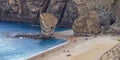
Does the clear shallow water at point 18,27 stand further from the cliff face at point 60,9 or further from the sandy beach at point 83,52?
the sandy beach at point 83,52

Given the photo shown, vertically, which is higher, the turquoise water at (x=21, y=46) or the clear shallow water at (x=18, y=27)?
the turquoise water at (x=21, y=46)

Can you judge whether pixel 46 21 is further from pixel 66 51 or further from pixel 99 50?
pixel 99 50

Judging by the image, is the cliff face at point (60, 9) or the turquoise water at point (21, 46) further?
the cliff face at point (60, 9)

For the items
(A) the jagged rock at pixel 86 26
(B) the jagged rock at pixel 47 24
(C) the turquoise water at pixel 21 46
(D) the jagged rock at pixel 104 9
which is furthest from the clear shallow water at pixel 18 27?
(A) the jagged rock at pixel 86 26

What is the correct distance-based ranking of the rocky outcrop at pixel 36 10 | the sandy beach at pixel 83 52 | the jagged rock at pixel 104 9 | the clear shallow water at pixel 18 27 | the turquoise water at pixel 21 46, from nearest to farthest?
the sandy beach at pixel 83 52
the turquoise water at pixel 21 46
the jagged rock at pixel 104 9
the clear shallow water at pixel 18 27
the rocky outcrop at pixel 36 10

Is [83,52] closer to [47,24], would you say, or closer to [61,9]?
[47,24]

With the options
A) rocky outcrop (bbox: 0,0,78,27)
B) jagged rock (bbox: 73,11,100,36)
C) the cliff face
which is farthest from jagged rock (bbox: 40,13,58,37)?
rocky outcrop (bbox: 0,0,78,27)

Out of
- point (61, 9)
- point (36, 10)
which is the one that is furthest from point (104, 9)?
point (36, 10)

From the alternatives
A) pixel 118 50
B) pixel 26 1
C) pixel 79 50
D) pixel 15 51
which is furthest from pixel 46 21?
pixel 118 50

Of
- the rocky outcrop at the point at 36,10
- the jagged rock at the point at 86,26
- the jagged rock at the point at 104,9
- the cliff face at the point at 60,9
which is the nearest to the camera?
the jagged rock at the point at 86,26
